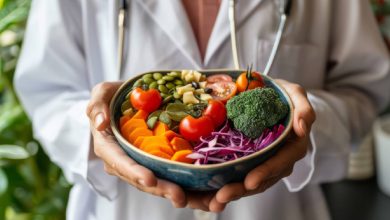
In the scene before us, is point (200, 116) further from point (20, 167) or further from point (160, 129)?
point (20, 167)

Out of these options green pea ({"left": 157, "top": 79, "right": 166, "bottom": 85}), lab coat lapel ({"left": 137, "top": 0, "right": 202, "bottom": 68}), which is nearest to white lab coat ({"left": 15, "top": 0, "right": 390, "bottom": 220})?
lab coat lapel ({"left": 137, "top": 0, "right": 202, "bottom": 68})

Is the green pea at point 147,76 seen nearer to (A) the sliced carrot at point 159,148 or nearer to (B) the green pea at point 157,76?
(B) the green pea at point 157,76

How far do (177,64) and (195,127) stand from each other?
0.20m

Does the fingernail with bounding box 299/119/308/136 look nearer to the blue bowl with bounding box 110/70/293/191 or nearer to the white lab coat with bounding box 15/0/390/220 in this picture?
the blue bowl with bounding box 110/70/293/191

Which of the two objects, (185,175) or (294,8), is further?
(294,8)

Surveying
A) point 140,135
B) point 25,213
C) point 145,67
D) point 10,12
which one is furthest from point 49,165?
point 140,135

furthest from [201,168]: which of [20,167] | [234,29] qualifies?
[20,167]

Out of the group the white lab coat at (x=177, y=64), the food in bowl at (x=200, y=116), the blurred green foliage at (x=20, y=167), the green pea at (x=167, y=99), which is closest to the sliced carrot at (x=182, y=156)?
the food in bowl at (x=200, y=116)

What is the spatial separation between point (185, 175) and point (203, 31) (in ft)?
0.96

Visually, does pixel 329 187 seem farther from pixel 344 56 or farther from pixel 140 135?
pixel 140 135

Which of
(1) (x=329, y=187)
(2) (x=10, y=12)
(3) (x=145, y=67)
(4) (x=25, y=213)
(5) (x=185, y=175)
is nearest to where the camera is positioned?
(5) (x=185, y=175)

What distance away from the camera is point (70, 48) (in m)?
0.72

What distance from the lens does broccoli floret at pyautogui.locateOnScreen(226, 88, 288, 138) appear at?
1.73 feet

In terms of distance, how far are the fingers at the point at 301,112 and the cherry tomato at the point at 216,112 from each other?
3.1 inches
